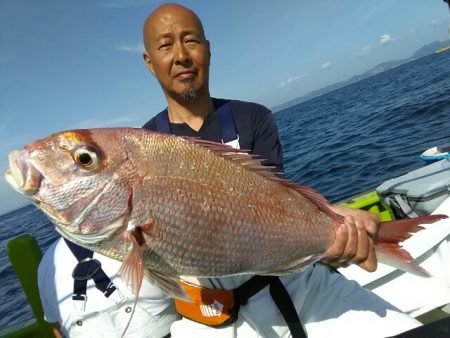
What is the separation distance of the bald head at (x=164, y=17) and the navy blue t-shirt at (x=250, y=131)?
0.75 metres

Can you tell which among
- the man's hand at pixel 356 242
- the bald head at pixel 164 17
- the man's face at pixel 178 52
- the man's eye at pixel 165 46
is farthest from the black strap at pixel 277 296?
the bald head at pixel 164 17

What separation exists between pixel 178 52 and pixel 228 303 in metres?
2.07

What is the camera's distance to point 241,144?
3045 mm

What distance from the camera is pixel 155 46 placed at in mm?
2984

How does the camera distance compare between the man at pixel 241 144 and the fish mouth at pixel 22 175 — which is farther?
the man at pixel 241 144

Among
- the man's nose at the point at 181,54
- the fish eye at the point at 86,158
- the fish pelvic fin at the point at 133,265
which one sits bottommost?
the fish pelvic fin at the point at 133,265

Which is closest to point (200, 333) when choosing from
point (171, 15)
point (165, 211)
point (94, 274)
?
point (94, 274)

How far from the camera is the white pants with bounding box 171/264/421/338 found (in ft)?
9.04

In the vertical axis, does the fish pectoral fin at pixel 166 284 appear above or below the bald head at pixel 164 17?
below

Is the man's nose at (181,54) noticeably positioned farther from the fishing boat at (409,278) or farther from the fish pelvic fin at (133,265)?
the fishing boat at (409,278)

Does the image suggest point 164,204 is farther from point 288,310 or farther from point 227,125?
point 288,310

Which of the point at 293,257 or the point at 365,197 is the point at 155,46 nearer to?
the point at 293,257

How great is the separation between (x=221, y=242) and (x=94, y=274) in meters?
1.20

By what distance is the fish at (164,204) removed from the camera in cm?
177
